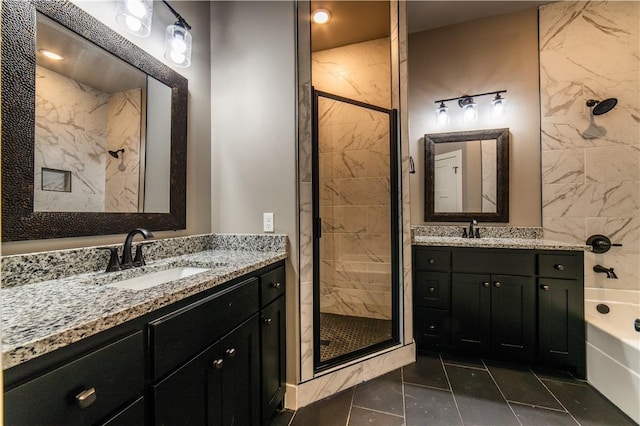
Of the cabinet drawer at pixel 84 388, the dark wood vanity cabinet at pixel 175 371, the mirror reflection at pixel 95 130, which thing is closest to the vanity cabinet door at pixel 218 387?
the dark wood vanity cabinet at pixel 175 371

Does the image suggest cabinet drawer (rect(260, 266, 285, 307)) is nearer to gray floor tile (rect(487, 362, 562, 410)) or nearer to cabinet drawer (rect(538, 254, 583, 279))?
gray floor tile (rect(487, 362, 562, 410))

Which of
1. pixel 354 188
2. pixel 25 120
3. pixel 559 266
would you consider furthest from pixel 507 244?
pixel 25 120

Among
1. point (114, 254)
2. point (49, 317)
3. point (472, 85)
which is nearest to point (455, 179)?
point (472, 85)

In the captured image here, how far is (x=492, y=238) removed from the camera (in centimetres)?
252

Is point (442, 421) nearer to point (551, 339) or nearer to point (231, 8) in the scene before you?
point (551, 339)

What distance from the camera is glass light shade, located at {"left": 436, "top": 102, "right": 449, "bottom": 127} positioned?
2.73m

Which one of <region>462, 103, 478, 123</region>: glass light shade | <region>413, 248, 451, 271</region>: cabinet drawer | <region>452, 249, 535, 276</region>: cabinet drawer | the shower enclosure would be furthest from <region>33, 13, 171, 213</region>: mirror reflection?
<region>462, 103, 478, 123</region>: glass light shade

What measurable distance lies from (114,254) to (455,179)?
2715mm

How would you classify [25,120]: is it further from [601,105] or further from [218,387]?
[601,105]

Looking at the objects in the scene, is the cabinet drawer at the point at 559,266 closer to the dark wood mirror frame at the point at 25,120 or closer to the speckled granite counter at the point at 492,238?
the speckled granite counter at the point at 492,238

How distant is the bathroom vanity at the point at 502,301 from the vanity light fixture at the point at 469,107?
1.21 m

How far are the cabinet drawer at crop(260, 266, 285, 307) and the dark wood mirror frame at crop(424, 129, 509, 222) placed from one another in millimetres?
1740

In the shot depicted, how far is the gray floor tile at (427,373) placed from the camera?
195 cm

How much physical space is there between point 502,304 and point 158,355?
89.9 inches
